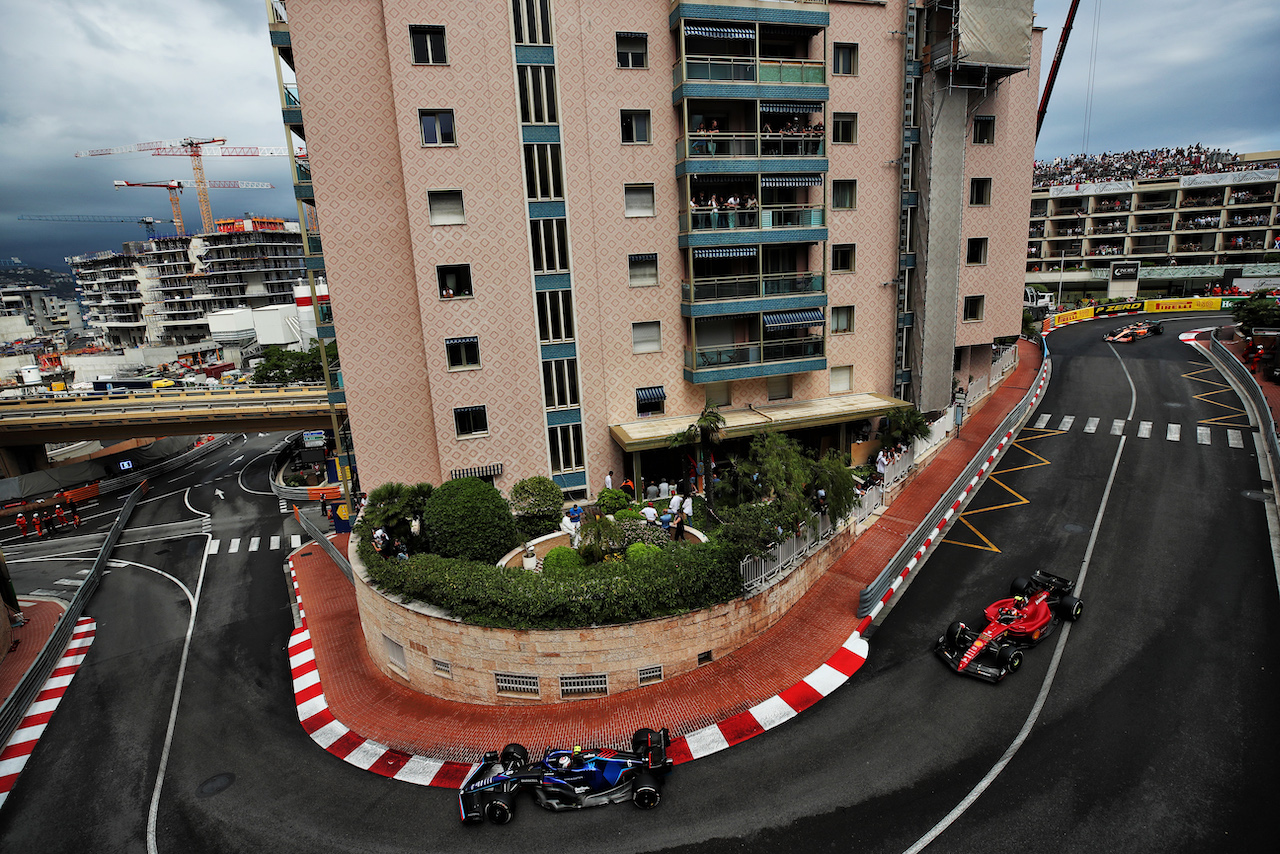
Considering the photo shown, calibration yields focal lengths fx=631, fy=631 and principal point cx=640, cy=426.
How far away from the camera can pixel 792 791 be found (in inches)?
534

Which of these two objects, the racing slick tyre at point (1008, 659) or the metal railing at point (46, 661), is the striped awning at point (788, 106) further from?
the metal railing at point (46, 661)

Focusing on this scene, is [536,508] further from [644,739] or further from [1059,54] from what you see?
[1059,54]

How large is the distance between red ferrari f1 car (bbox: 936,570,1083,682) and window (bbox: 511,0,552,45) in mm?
24763

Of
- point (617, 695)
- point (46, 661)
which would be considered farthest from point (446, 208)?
point (46, 661)

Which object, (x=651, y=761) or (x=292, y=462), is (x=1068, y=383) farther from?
(x=292, y=462)

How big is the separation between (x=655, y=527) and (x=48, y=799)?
17.6 m

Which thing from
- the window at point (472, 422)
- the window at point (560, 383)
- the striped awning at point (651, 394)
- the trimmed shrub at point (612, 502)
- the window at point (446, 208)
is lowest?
the trimmed shrub at point (612, 502)

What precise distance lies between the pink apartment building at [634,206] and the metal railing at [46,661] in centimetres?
1228

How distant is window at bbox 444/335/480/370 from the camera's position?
2531 centimetres

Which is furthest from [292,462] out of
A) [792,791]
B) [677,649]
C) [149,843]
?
[792,791]

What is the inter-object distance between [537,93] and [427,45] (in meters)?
4.17

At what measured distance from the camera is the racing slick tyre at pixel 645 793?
1348 cm

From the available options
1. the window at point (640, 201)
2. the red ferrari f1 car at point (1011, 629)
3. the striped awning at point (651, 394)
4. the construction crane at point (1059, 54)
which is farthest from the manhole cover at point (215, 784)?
the construction crane at point (1059, 54)

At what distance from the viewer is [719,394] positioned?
2997 centimetres
